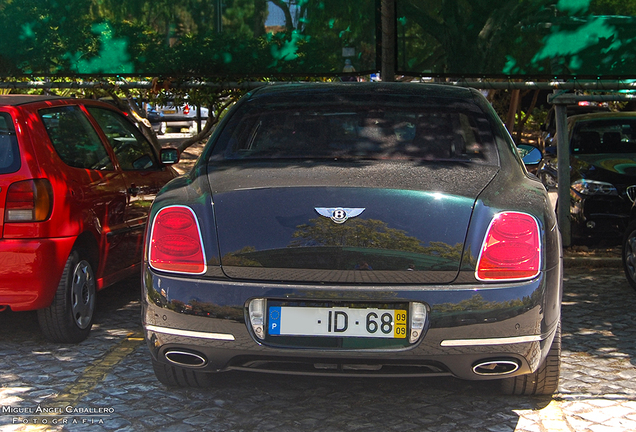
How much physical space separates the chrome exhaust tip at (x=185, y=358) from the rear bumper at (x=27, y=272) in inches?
60.8

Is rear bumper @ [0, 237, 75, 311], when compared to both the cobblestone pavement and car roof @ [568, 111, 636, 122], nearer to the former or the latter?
the cobblestone pavement

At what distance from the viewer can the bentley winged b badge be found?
3447 millimetres

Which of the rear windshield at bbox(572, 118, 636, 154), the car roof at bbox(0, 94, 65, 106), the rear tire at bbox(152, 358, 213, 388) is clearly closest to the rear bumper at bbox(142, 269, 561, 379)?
the rear tire at bbox(152, 358, 213, 388)

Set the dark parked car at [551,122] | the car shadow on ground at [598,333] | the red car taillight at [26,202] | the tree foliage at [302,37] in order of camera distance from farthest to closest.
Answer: the dark parked car at [551,122]
the tree foliage at [302,37]
the red car taillight at [26,202]
the car shadow on ground at [598,333]

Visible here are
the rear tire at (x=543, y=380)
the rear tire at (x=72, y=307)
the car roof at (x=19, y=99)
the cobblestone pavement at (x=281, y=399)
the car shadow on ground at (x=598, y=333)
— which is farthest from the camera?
the car roof at (x=19, y=99)

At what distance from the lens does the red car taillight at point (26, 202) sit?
190 inches

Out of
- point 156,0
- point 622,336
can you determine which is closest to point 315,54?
point 156,0

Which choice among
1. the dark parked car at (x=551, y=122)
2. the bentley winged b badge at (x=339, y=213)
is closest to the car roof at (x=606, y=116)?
the dark parked car at (x=551, y=122)

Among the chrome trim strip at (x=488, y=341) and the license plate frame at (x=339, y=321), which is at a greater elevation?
the license plate frame at (x=339, y=321)

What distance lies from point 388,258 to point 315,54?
5.12 metres

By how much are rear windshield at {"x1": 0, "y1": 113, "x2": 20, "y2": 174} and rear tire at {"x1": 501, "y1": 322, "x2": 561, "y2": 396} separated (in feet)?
10.2

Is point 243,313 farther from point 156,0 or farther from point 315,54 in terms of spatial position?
point 156,0

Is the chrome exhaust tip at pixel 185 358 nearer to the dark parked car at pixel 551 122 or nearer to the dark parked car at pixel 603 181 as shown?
the dark parked car at pixel 603 181

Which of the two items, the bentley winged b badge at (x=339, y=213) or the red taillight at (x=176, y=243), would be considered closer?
the bentley winged b badge at (x=339, y=213)
